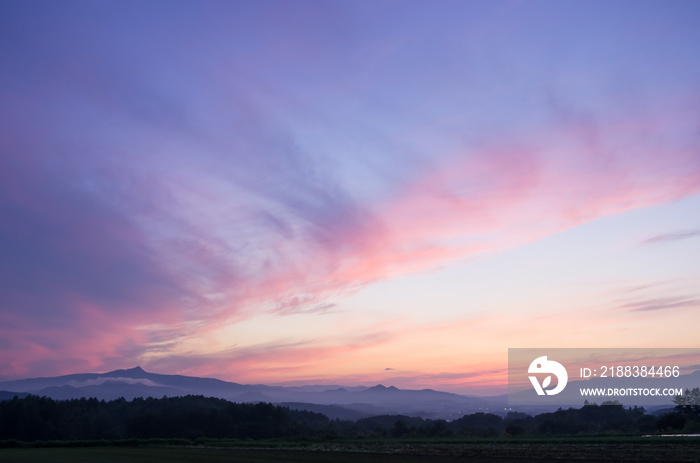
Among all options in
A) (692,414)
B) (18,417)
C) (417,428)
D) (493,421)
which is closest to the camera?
(692,414)

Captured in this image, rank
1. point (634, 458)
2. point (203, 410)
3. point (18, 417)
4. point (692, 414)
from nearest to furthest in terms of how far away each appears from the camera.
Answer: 1. point (634, 458)
2. point (692, 414)
3. point (18, 417)
4. point (203, 410)

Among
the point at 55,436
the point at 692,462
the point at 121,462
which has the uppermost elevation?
the point at 692,462

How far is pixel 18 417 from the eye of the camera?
104 metres

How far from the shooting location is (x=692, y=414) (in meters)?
71.1

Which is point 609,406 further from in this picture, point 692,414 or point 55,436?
point 55,436

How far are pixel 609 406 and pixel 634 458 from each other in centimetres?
10148

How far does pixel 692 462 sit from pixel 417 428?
239 ft

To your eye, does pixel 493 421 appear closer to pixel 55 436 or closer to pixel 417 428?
pixel 417 428

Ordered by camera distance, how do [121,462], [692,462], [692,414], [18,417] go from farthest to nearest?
[18,417] < [692,414] < [121,462] < [692,462]

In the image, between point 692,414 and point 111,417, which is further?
point 111,417

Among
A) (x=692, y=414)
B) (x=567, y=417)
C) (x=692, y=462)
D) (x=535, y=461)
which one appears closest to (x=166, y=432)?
(x=567, y=417)

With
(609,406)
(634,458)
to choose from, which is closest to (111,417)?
(609,406)

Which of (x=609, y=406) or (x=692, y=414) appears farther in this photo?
(x=609, y=406)

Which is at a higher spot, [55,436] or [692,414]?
[692,414]
